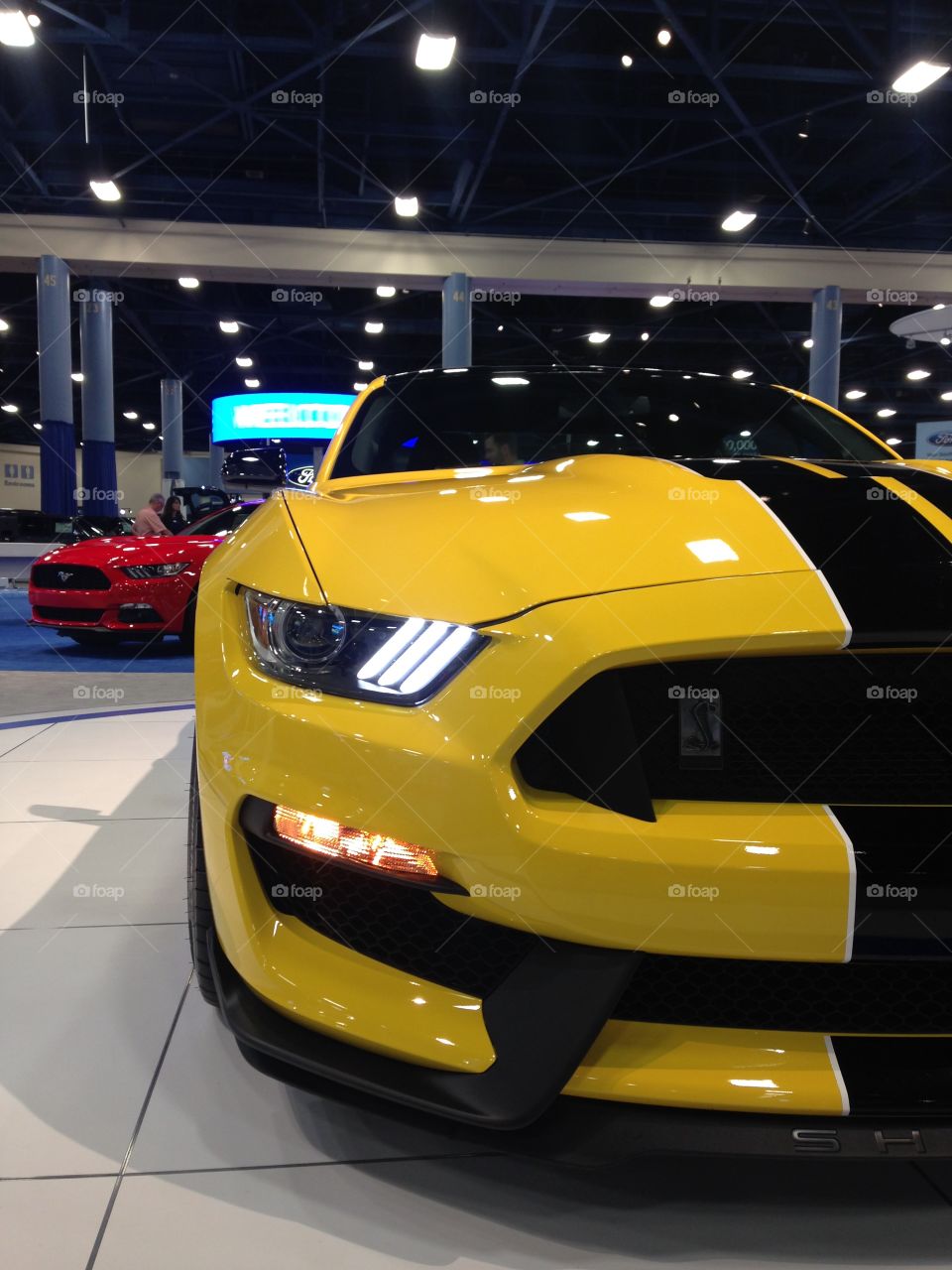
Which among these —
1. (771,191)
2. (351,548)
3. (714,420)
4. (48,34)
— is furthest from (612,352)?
(351,548)

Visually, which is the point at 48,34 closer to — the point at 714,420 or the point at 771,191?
the point at 771,191

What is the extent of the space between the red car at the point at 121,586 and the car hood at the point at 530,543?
189 inches

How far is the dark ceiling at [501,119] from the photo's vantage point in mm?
8070

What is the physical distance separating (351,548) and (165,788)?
1.96 m

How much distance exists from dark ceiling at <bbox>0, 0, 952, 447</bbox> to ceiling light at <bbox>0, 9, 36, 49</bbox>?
0.36 m

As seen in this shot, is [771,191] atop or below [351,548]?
atop

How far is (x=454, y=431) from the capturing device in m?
2.26

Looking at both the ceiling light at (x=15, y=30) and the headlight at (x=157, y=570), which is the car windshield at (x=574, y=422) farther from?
the ceiling light at (x=15, y=30)

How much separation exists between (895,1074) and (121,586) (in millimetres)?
5653

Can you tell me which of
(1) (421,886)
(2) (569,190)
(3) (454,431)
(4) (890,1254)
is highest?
(2) (569,190)

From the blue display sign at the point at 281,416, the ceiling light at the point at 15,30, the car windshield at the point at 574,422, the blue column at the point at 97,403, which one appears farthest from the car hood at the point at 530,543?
the blue display sign at the point at 281,416

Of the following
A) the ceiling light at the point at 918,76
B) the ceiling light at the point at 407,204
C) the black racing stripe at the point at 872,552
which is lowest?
the black racing stripe at the point at 872,552

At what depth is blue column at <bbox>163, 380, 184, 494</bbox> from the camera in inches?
Answer: 861

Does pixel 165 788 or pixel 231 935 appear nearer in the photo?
pixel 231 935
